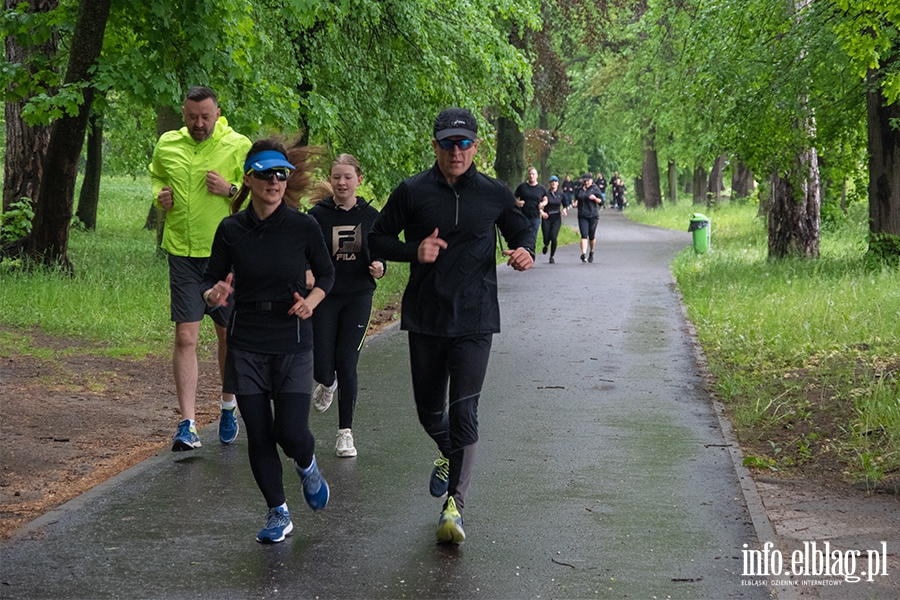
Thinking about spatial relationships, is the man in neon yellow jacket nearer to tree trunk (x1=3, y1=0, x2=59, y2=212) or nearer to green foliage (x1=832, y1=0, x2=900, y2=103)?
green foliage (x1=832, y1=0, x2=900, y2=103)

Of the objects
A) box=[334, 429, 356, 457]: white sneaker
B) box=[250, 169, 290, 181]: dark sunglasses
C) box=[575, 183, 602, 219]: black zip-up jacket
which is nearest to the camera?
box=[250, 169, 290, 181]: dark sunglasses

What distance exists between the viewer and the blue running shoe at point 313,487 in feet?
18.8

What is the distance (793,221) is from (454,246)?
56.0 feet

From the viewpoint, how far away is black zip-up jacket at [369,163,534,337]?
5.72m

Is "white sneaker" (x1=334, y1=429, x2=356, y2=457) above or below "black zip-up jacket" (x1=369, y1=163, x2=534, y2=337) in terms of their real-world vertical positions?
below

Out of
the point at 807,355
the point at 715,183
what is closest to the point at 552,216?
the point at 807,355

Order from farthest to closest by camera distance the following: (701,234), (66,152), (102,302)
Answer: (701,234) < (66,152) < (102,302)

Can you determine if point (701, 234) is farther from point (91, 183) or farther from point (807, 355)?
point (807, 355)

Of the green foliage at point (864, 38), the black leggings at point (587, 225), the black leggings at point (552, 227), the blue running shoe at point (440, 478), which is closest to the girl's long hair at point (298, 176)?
the blue running shoe at point (440, 478)

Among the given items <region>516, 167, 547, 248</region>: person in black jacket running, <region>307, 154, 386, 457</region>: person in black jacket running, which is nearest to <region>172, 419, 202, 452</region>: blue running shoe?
<region>307, 154, 386, 457</region>: person in black jacket running

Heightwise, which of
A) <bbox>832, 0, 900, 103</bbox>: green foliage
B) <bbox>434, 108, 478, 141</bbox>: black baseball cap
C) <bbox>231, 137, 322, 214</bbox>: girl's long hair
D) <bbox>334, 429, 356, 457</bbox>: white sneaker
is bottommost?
<bbox>334, 429, 356, 457</bbox>: white sneaker

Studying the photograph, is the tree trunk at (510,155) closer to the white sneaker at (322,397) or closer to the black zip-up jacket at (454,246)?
the white sneaker at (322,397)

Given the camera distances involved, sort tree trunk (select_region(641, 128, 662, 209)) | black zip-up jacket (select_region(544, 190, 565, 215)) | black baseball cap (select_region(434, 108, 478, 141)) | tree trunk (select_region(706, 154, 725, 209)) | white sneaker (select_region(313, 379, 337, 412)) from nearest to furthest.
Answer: black baseball cap (select_region(434, 108, 478, 141))
white sneaker (select_region(313, 379, 337, 412))
black zip-up jacket (select_region(544, 190, 565, 215))
tree trunk (select_region(706, 154, 725, 209))
tree trunk (select_region(641, 128, 662, 209))

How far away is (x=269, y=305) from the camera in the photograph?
5.54 meters
